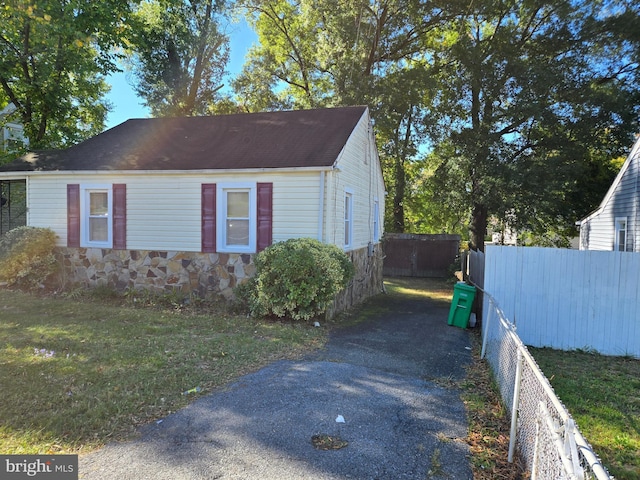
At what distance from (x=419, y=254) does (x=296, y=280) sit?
41.7 feet

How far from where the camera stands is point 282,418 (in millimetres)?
3941

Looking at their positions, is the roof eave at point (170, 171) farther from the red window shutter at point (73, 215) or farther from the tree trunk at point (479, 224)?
the tree trunk at point (479, 224)

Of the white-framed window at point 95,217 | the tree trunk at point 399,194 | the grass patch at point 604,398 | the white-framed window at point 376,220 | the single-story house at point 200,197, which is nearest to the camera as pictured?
the grass patch at point 604,398

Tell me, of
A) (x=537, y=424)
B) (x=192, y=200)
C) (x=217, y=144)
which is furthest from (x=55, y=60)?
(x=537, y=424)

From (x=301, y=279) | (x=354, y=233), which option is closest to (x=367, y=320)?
(x=301, y=279)

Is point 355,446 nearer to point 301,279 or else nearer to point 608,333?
point 301,279

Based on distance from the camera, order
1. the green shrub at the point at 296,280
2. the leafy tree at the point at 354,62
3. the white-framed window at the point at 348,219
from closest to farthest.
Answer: the green shrub at the point at 296,280 → the white-framed window at the point at 348,219 → the leafy tree at the point at 354,62

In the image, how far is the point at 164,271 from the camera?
10.2 m

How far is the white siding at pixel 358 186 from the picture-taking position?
30.5ft

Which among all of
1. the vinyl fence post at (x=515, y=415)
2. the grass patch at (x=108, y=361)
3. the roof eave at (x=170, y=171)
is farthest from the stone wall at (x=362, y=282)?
the vinyl fence post at (x=515, y=415)

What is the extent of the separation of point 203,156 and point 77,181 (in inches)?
138

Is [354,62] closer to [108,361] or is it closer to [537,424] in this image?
[108,361]

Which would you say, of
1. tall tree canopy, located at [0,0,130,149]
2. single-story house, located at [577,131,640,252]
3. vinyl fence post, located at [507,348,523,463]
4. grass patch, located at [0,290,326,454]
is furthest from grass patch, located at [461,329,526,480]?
tall tree canopy, located at [0,0,130,149]

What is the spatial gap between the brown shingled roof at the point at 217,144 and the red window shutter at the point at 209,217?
21.8 inches
